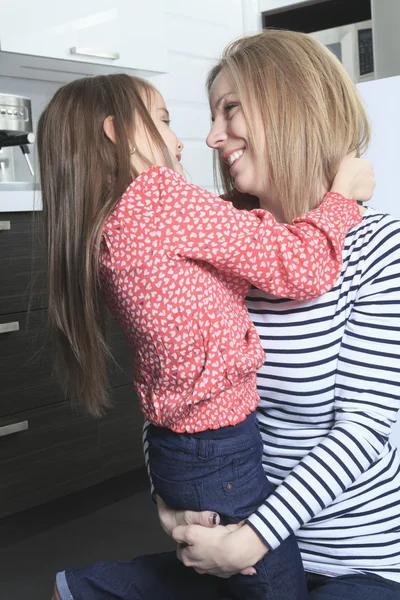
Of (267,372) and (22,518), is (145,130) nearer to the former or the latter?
(267,372)

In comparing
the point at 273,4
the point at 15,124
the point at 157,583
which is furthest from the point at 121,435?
the point at 273,4

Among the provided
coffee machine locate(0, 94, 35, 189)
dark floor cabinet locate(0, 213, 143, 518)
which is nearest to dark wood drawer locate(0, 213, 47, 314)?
dark floor cabinet locate(0, 213, 143, 518)

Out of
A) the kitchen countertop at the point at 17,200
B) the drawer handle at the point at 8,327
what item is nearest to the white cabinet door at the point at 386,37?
the kitchen countertop at the point at 17,200

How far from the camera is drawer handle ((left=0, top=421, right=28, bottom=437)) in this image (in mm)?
2654

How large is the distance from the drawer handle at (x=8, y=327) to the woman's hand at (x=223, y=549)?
1.73 metres

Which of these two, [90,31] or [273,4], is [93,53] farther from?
[273,4]

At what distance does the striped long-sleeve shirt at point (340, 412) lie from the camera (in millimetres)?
1034

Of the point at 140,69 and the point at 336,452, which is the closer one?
the point at 336,452

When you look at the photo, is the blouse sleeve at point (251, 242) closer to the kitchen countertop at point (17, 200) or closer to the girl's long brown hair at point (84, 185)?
the girl's long brown hair at point (84, 185)

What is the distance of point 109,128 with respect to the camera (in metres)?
1.16

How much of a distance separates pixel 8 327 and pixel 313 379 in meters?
1.74

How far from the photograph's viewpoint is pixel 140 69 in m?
3.67

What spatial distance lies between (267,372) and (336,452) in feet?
0.60

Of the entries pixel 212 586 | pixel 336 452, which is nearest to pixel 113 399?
pixel 212 586
